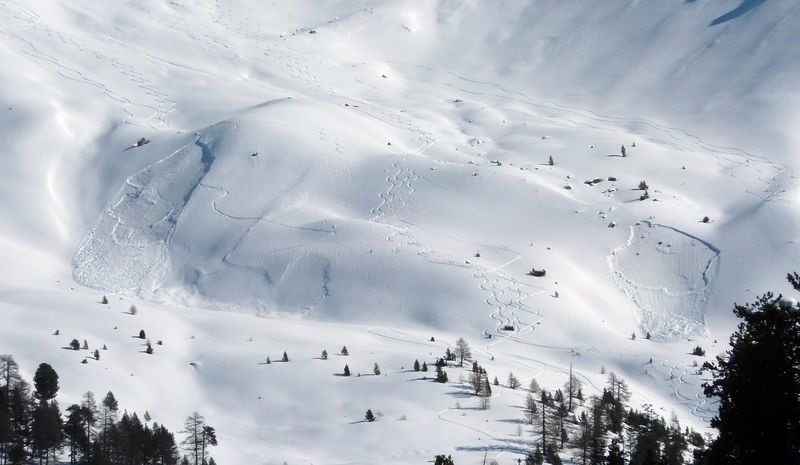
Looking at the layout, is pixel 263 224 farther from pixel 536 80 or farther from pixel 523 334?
pixel 536 80

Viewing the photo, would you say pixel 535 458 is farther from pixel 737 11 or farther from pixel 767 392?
pixel 737 11

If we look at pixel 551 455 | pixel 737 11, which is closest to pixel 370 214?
pixel 551 455

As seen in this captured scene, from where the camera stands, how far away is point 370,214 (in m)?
68.6

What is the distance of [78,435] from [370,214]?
3785 centimetres

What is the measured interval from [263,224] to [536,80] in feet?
182

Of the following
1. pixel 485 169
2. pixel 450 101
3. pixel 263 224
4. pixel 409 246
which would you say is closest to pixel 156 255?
→ pixel 263 224

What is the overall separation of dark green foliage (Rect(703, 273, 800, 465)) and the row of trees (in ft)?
67.6

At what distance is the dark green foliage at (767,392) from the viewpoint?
16375 millimetres

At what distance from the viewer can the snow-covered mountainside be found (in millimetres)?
44188

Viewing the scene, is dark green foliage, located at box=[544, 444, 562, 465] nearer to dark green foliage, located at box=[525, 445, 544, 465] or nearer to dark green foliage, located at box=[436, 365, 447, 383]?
dark green foliage, located at box=[525, 445, 544, 465]

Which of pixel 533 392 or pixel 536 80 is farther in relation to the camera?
A: pixel 536 80

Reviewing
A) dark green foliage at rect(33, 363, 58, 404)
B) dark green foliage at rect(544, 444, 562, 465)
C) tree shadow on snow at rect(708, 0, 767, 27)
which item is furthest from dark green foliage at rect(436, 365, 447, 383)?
tree shadow on snow at rect(708, 0, 767, 27)

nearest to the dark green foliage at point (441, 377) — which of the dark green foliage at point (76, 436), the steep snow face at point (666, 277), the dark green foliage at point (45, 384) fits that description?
the dark green foliage at point (76, 436)

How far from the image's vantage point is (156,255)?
65688 mm
